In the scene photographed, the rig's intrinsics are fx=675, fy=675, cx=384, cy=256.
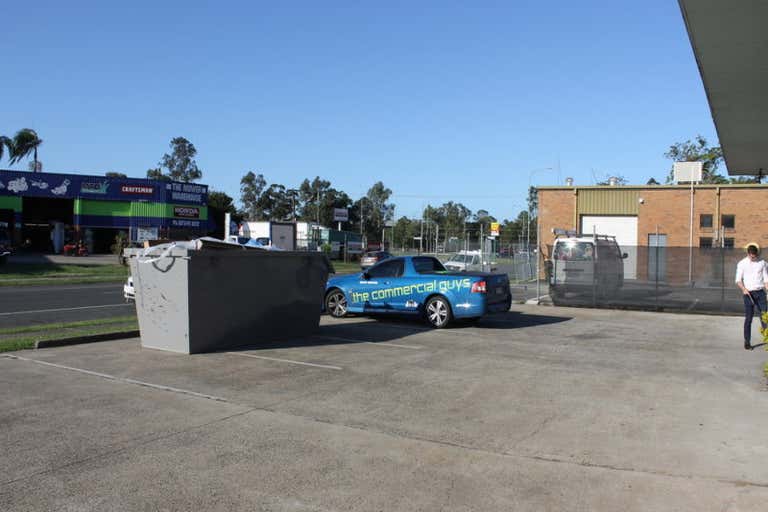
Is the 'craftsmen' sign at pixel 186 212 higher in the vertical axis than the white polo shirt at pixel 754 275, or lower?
higher

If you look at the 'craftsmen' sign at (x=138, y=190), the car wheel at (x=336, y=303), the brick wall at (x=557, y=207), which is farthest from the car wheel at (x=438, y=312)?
the 'craftsmen' sign at (x=138, y=190)

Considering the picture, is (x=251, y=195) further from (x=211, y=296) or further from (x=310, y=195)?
(x=211, y=296)

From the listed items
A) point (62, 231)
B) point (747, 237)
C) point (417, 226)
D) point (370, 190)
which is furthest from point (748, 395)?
point (370, 190)

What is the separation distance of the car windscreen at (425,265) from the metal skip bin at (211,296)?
145 inches

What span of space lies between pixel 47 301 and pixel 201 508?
686 inches

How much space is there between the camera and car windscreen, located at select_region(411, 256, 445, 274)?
14.9 meters

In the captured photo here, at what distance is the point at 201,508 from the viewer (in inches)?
176

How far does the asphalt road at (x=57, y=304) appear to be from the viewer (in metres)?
15.5

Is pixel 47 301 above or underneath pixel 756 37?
underneath

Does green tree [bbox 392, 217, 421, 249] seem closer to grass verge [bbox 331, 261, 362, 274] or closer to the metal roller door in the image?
grass verge [bbox 331, 261, 362, 274]

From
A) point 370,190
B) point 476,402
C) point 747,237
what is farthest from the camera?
point 370,190

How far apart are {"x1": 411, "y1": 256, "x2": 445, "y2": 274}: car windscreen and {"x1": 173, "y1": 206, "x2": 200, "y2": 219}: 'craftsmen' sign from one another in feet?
159

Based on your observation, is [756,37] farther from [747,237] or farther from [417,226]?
[417,226]

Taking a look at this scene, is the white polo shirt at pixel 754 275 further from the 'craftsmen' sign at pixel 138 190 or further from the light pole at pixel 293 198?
the light pole at pixel 293 198
